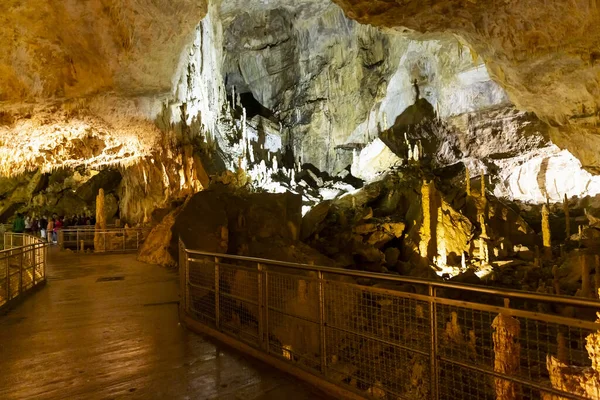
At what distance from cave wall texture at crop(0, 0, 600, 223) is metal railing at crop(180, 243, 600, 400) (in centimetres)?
589

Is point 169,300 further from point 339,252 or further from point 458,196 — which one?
point 458,196

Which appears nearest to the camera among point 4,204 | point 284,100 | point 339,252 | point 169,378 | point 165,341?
point 169,378

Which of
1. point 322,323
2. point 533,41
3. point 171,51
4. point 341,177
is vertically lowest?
point 322,323

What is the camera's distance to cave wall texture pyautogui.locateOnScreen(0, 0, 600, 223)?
8.98m

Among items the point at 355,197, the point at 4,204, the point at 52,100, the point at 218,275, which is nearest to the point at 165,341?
the point at 218,275

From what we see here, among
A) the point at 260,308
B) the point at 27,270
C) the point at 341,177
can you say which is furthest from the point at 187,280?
the point at 341,177

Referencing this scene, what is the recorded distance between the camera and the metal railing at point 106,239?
1834 centimetres

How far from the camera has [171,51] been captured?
13.9 metres

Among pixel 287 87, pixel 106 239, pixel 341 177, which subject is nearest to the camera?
pixel 106 239

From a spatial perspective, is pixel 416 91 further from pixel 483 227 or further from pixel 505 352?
pixel 505 352

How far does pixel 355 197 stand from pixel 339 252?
7.52 m

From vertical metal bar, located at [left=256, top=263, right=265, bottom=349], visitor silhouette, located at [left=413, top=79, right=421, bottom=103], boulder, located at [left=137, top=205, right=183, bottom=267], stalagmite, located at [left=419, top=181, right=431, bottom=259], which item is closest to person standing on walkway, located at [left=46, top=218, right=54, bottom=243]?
boulder, located at [left=137, top=205, right=183, bottom=267]

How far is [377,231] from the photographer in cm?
2355

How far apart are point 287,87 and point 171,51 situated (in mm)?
21139
